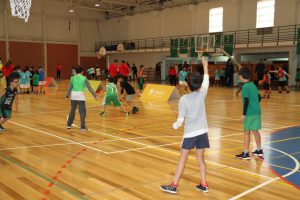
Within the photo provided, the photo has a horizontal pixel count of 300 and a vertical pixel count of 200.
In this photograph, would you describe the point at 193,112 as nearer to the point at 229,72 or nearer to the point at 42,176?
the point at 42,176

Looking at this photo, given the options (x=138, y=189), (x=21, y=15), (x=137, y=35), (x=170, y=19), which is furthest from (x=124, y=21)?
(x=138, y=189)

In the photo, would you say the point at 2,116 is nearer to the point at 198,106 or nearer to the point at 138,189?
the point at 138,189

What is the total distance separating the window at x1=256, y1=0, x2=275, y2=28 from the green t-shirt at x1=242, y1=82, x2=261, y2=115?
22079 millimetres

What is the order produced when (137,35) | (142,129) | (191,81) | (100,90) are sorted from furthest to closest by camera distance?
(137,35), (100,90), (142,129), (191,81)

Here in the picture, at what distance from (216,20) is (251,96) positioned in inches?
1001

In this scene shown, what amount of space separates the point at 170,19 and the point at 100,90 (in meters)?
16.6

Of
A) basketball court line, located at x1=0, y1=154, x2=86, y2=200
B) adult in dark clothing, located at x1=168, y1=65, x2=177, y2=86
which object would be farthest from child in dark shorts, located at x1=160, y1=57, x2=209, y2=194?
adult in dark clothing, located at x1=168, y1=65, x2=177, y2=86

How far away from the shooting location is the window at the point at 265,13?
25812 millimetres

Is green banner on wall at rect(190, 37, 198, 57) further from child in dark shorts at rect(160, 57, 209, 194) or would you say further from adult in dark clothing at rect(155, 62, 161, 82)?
child in dark shorts at rect(160, 57, 209, 194)

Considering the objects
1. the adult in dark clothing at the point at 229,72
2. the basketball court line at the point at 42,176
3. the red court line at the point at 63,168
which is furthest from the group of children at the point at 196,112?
the adult in dark clothing at the point at 229,72

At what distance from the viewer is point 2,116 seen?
802 centimetres

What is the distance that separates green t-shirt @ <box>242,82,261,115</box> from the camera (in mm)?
5643

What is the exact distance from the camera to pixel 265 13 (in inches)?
1033

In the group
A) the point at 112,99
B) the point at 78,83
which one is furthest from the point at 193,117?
the point at 112,99
